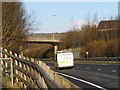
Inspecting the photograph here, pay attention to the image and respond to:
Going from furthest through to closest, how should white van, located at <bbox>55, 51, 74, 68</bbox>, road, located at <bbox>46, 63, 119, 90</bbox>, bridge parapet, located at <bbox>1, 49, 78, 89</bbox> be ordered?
white van, located at <bbox>55, 51, 74, 68</bbox> < road, located at <bbox>46, 63, 119, 90</bbox> < bridge parapet, located at <bbox>1, 49, 78, 89</bbox>

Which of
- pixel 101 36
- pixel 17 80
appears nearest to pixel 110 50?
pixel 101 36

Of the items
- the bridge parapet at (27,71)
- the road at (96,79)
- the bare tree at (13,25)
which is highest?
the bare tree at (13,25)

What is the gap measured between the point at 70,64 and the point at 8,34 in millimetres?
15371

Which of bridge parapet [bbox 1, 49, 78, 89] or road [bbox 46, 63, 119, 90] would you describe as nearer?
bridge parapet [bbox 1, 49, 78, 89]

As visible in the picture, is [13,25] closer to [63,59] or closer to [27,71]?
[27,71]

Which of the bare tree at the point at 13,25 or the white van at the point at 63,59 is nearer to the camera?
the bare tree at the point at 13,25

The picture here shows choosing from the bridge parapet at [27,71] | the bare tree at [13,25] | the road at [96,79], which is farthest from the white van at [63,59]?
the bridge parapet at [27,71]

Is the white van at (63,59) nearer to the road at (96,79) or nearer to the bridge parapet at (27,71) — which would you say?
the road at (96,79)

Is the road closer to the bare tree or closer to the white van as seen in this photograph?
the bare tree

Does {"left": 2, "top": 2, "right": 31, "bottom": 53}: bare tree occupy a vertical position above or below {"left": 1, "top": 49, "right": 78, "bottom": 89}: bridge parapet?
above

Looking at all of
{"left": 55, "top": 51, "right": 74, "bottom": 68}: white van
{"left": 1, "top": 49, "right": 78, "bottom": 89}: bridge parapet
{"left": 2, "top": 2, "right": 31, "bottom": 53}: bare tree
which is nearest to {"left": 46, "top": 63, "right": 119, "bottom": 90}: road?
{"left": 1, "top": 49, "right": 78, "bottom": 89}: bridge parapet

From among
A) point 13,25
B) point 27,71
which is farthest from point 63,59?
point 27,71

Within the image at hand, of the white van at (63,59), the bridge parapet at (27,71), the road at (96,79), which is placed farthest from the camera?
the white van at (63,59)

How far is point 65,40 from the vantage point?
110 meters
